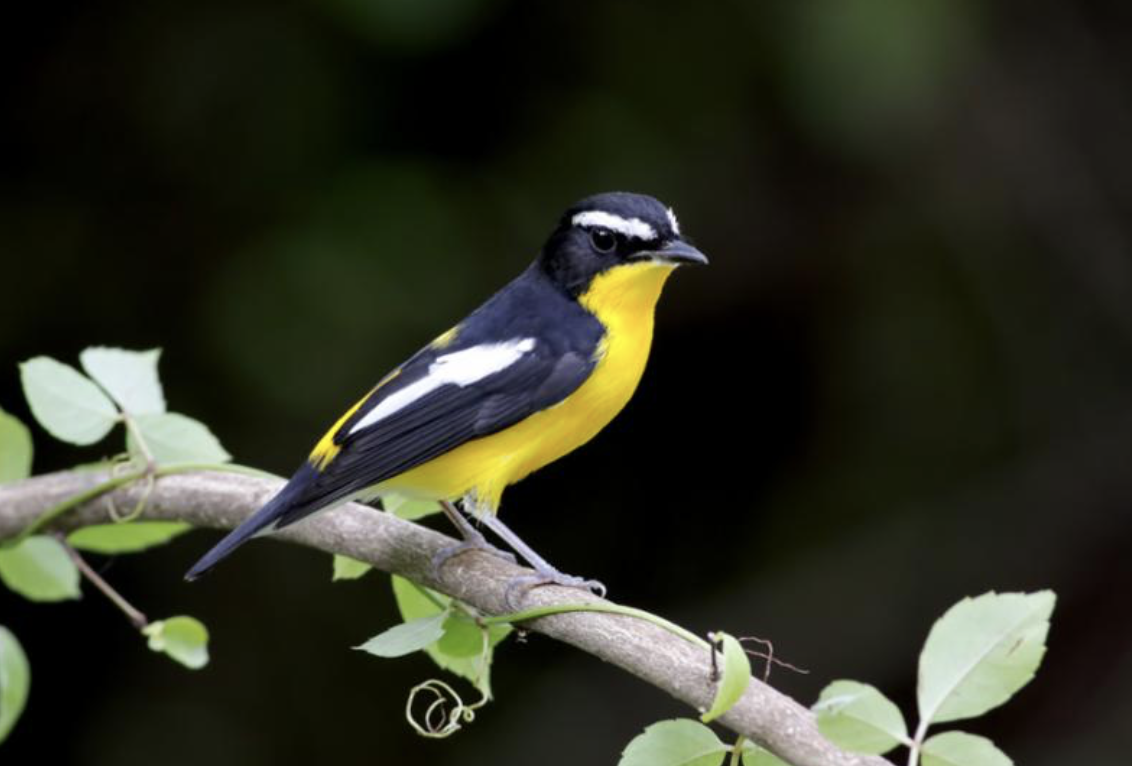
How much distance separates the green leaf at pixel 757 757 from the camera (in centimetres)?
162

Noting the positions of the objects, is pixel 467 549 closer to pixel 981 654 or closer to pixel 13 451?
pixel 13 451

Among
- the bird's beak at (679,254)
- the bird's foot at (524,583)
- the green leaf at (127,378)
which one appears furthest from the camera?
the bird's beak at (679,254)

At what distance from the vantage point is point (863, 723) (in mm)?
1472

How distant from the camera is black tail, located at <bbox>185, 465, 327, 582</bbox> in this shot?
2.26 metres

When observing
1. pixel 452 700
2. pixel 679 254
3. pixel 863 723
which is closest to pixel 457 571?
pixel 452 700

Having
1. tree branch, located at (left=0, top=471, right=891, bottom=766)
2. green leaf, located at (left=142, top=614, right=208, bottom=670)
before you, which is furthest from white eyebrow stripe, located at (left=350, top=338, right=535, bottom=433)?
green leaf, located at (left=142, top=614, right=208, bottom=670)

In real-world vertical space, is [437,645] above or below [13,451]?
below

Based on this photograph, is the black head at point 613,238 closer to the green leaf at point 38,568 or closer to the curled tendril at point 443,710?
the curled tendril at point 443,710

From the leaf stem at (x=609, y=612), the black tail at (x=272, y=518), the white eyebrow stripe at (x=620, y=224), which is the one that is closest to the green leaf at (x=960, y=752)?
the leaf stem at (x=609, y=612)

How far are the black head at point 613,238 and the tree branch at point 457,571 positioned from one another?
2.49ft

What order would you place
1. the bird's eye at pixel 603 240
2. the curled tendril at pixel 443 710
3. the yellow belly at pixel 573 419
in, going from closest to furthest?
the curled tendril at pixel 443 710
the yellow belly at pixel 573 419
the bird's eye at pixel 603 240

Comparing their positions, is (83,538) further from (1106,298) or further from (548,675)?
(1106,298)

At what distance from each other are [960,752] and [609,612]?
19.2 inches

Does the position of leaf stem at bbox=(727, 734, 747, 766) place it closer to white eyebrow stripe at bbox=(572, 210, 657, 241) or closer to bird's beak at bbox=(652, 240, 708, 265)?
bird's beak at bbox=(652, 240, 708, 265)
